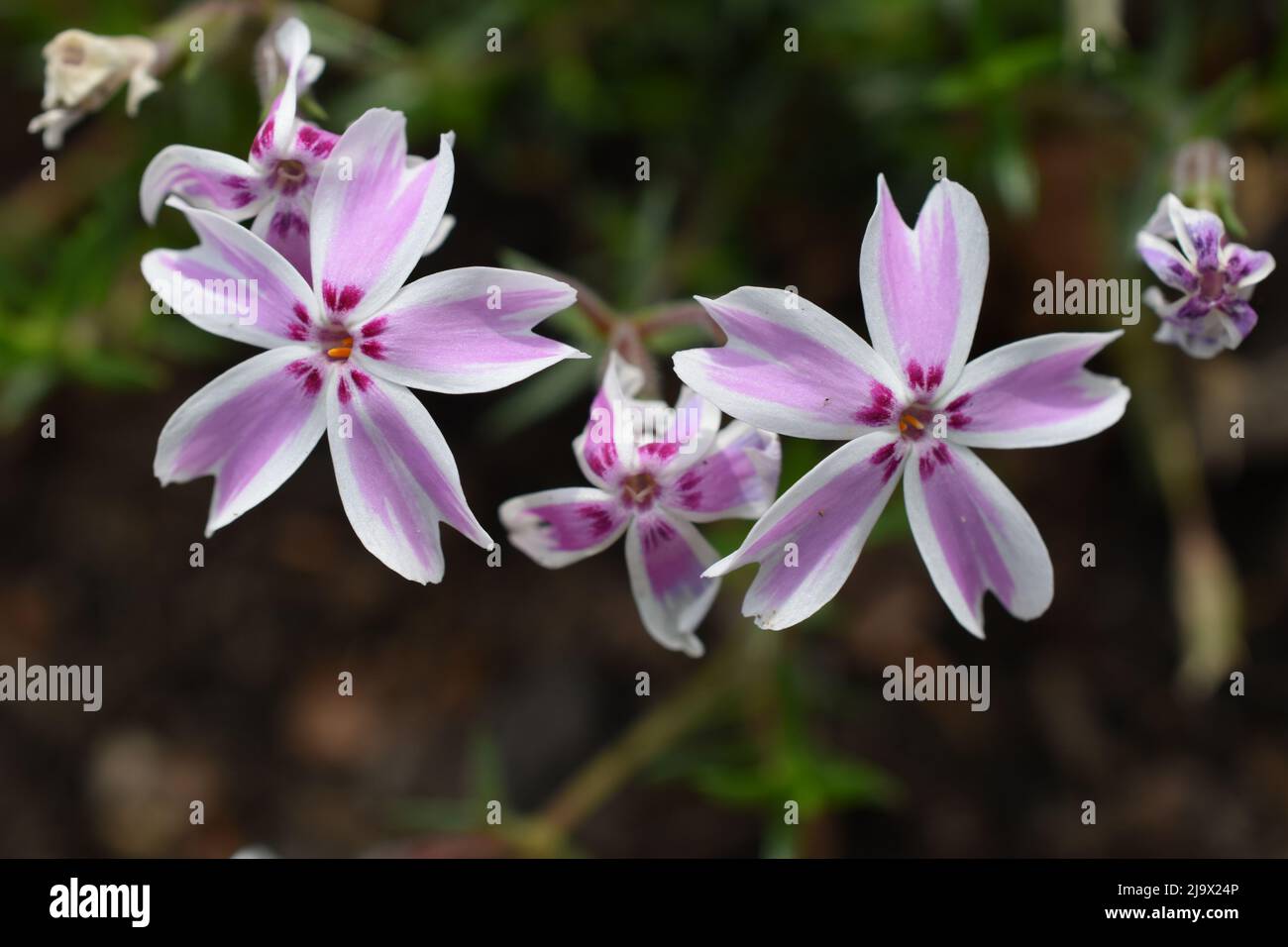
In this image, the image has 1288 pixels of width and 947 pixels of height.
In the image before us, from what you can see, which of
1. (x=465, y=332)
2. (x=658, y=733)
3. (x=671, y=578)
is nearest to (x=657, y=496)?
(x=671, y=578)

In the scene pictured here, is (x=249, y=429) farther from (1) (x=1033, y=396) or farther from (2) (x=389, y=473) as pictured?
(1) (x=1033, y=396)

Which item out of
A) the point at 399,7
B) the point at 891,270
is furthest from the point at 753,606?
the point at 399,7

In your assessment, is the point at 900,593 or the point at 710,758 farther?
the point at 900,593

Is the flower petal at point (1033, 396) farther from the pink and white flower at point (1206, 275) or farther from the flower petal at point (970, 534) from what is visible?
the pink and white flower at point (1206, 275)

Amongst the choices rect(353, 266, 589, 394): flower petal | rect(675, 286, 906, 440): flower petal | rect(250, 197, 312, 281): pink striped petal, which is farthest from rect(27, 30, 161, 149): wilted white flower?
rect(675, 286, 906, 440): flower petal
